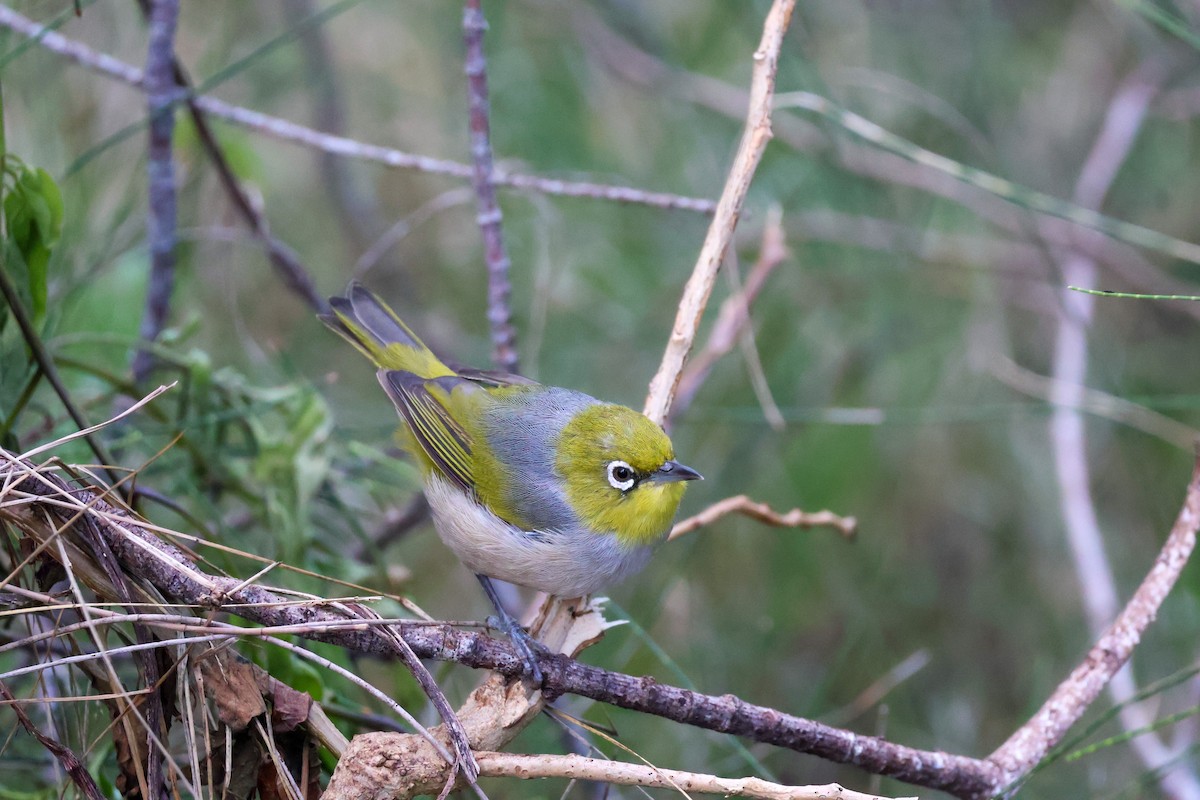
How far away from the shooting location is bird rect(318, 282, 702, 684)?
9.17ft

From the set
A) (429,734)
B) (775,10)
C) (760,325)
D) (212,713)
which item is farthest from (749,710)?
(760,325)

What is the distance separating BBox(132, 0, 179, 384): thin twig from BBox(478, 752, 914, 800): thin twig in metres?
1.87

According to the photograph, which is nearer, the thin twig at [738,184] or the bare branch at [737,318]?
the thin twig at [738,184]

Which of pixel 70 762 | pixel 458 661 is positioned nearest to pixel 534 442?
pixel 458 661

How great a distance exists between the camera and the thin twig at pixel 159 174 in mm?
3119

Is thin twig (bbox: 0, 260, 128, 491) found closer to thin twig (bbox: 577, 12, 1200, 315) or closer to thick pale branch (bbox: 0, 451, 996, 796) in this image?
thick pale branch (bbox: 0, 451, 996, 796)

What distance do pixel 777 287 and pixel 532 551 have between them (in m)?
3.20

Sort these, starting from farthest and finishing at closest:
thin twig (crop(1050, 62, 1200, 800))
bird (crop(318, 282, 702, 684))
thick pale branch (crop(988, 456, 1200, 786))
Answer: thin twig (crop(1050, 62, 1200, 800))
bird (crop(318, 282, 702, 684))
thick pale branch (crop(988, 456, 1200, 786))

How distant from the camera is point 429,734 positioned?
1858mm

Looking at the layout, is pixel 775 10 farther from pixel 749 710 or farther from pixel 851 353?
pixel 851 353

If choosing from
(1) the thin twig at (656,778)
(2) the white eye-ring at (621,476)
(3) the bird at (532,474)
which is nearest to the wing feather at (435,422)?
(3) the bird at (532,474)

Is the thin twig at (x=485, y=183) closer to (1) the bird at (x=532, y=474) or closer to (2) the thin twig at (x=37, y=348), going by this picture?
(1) the bird at (x=532, y=474)

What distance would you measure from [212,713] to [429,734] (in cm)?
42

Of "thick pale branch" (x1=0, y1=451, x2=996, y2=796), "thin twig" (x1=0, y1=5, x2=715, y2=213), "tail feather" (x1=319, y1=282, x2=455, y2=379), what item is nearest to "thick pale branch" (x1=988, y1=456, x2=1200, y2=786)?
"thick pale branch" (x1=0, y1=451, x2=996, y2=796)
